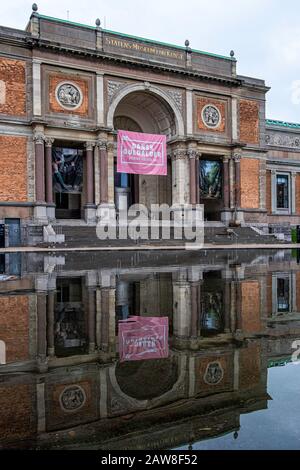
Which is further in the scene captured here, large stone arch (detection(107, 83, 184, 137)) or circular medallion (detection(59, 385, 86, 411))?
large stone arch (detection(107, 83, 184, 137))

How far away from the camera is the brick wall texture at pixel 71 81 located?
23.3 meters

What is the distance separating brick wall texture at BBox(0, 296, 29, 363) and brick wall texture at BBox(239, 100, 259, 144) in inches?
1046

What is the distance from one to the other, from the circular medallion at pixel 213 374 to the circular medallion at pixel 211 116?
26699 millimetres

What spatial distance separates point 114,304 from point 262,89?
1131 inches

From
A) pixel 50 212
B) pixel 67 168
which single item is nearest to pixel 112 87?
pixel 67 168

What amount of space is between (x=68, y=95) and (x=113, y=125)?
4.71 meters

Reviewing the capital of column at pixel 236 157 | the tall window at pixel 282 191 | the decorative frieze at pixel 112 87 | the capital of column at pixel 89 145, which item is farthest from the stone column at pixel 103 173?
the tall window at pixel 282 191

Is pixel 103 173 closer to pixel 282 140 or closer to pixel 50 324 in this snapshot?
pixel 282 140

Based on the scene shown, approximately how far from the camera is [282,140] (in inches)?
1358

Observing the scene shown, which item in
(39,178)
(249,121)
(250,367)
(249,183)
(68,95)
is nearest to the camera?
(250,367)

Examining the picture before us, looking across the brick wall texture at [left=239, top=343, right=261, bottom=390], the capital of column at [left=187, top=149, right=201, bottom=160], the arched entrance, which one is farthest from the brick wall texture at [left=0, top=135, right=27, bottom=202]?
the brick wall texture at [left=239, top=343, right=261, bottom=390]

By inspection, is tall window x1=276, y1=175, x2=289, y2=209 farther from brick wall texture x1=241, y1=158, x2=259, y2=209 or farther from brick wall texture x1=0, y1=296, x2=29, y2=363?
brick wall texture x1=0, y1=296, x2=29, y2=363

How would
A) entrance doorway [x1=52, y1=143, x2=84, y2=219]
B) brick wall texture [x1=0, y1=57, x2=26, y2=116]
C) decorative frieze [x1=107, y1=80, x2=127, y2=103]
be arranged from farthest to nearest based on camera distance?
1. decorative frieze [x1=107, y1=80, x2=127, y2=103]
2. entrance doorway [x1=52, y1=143, x2=84, y2=219]
3. brick wall texture [x1=0, y1=57, x2=26, y2=116]

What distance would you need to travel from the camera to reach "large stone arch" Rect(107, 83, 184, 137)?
2497 centimetres
